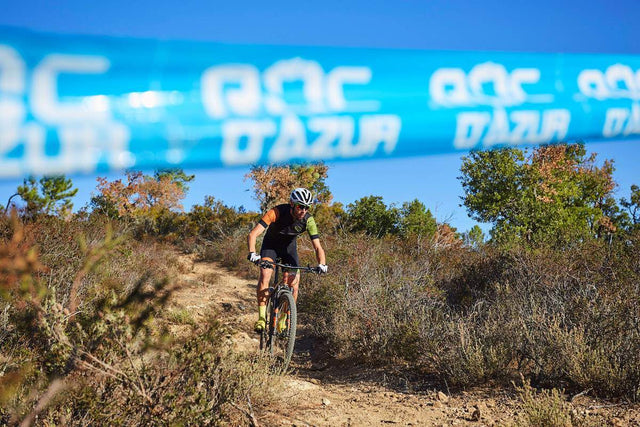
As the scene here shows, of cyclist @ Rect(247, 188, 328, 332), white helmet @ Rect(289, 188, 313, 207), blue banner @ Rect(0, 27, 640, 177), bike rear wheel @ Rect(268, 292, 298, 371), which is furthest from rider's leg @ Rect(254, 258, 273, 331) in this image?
blue banner @ Rect(0, 27, 640, 177)

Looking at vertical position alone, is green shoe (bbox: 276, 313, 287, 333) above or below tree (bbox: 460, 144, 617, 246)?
below

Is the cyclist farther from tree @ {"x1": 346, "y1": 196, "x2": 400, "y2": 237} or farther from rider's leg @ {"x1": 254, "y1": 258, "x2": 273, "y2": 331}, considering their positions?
tree @ {"x1": 346, "y1": 196, "x2": 400, "y2": 237}

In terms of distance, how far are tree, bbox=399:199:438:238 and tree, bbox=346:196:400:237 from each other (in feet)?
0.99

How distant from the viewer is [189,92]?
162cm

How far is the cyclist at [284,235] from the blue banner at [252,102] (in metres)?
4.05

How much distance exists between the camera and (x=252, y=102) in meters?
1.71

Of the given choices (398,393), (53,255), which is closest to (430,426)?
(398,393)

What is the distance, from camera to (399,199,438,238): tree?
18.9 meters

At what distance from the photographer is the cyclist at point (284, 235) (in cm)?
640

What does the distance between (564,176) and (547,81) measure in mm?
22572

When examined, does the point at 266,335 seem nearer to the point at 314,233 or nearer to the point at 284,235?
the point at 284,235

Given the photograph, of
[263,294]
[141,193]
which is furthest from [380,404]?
[141,193]

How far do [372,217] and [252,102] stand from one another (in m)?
19.4

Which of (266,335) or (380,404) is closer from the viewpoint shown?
(380,404)
